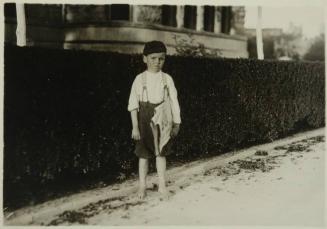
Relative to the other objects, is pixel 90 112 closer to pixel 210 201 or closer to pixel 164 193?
pixel 164 193

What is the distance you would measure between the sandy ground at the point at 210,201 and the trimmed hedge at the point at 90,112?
0.35 meters

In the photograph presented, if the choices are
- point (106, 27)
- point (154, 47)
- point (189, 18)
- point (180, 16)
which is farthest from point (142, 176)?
point (189, 18)

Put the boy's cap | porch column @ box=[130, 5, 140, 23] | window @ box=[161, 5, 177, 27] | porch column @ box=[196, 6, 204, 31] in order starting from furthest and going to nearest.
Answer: porch column @ box=[196, 6, 204, 31] < window @ box=[161, 5, 177, 27] < porch column @ box=[130, 5, 140, 23] < the boy's cap

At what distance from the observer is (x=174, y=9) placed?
14.0 metres

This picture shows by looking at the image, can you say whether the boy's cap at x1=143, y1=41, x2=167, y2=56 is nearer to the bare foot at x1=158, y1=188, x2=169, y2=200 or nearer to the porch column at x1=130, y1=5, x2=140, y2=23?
the bare foot at x1=158, y1=188, x2=169, y2=200

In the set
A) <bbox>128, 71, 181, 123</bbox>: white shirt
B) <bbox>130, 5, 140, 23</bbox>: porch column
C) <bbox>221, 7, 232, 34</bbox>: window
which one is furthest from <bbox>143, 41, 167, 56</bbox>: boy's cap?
<bbox>221, 7, 232, 34</bbox>: window

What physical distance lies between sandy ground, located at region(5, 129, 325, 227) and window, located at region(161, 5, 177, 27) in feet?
24.1

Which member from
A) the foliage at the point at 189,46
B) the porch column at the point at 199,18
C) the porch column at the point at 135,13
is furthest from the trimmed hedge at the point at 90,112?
the porch column at the point at 199,18

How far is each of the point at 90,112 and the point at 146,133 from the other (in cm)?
78

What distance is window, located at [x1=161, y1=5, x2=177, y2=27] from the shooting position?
44.8ft

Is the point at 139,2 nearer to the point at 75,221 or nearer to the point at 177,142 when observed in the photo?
the point at 177,142

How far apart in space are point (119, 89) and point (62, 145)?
1.08 m

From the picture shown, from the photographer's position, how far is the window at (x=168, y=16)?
1366cm

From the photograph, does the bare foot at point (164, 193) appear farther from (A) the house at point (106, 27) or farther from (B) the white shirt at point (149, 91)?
(A) the house at point (106, 27)
